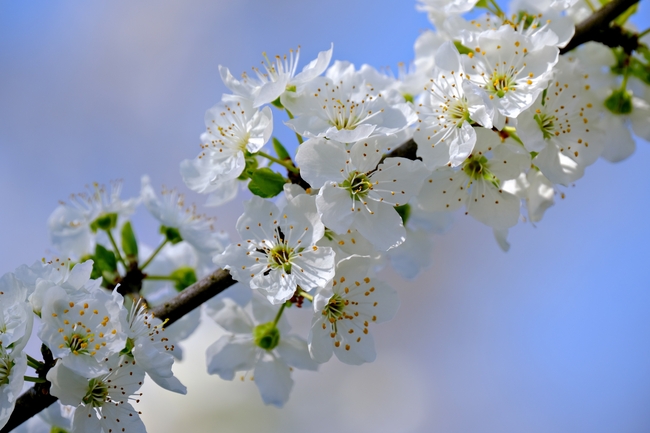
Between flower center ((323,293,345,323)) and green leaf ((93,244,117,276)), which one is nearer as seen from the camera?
flower center ((323,293,345,323))

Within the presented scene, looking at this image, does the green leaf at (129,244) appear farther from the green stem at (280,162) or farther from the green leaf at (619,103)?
the green leaf at (619,103)

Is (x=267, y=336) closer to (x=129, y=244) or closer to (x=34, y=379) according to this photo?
(x=129, y=244)

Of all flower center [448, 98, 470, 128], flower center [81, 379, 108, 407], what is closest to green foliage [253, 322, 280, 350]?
flower center [81, 379, 108, 407]

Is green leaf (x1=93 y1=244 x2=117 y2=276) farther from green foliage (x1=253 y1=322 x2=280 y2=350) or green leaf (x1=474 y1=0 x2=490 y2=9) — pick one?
green leaf (x1=474 y1=0 x2=490 y2=9)

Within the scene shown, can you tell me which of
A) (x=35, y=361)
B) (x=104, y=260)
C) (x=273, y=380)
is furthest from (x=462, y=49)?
(x=35, y=361)

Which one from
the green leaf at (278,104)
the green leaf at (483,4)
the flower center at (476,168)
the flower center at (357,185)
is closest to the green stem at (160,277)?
the green leaf at (278,104)

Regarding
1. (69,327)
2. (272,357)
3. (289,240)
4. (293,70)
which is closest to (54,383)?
(69,327)

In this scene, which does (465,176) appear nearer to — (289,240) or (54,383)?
(289,240)
